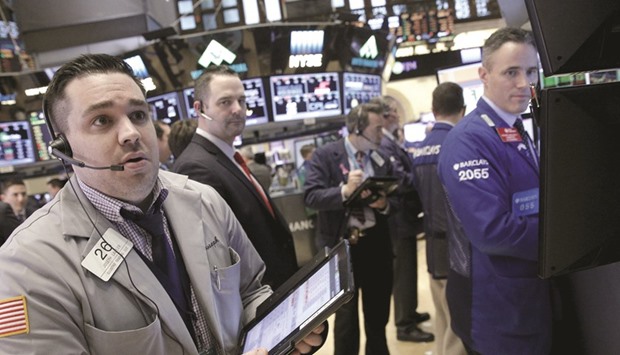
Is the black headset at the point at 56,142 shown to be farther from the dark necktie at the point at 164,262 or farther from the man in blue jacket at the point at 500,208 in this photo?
the man in blue jacket at the point at 500,208

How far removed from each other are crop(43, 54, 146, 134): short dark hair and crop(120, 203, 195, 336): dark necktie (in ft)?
0.95

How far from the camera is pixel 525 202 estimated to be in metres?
1.75

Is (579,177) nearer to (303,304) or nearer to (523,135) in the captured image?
(303,304)

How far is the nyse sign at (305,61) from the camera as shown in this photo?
7.50 m

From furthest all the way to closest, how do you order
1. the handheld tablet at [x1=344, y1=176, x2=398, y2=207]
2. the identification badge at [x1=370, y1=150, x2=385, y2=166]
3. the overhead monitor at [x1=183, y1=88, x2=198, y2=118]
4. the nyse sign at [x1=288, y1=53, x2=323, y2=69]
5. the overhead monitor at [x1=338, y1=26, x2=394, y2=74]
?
the overhead monitor at [x1=338, y1=26, x2=394, y2=74], the nyse sign at [x1=288, y1=53, x2=323, y2=69], the overhead monitor at [x1=183, y1=88, x2=198, y2=118], the identification badge at [x1=370, y1=150, x2=385, y2=166], the handheld tablet at [x1=344, y1=176, x2=398, y2=207]

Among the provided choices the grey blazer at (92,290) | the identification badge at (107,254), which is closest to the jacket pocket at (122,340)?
the grey blazer at (92,290)

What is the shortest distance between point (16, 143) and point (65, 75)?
23.5ft

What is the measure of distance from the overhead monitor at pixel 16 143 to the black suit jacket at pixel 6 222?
17.6 ft

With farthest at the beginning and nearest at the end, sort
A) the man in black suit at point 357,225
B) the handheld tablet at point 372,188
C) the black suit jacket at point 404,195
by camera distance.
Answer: the black suit jacket at point 404,195 → the man in black suit at point 357,225 → the handheld tablet at point 372,188

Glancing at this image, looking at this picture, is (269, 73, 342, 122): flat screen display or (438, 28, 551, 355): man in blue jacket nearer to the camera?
(438, 28, 551, 355): man in blue jacket

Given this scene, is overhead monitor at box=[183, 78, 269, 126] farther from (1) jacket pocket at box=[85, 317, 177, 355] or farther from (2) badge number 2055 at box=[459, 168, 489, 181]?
(1) jacket pocket at box=[85, 317, 177, 355]

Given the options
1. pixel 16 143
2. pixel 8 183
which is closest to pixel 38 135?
pixel 16 143

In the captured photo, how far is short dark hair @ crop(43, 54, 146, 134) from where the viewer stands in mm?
1231

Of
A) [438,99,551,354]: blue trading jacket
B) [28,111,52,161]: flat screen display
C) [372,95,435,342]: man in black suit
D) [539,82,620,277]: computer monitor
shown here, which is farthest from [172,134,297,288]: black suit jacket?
[28,111,52,161]: flat screen display
